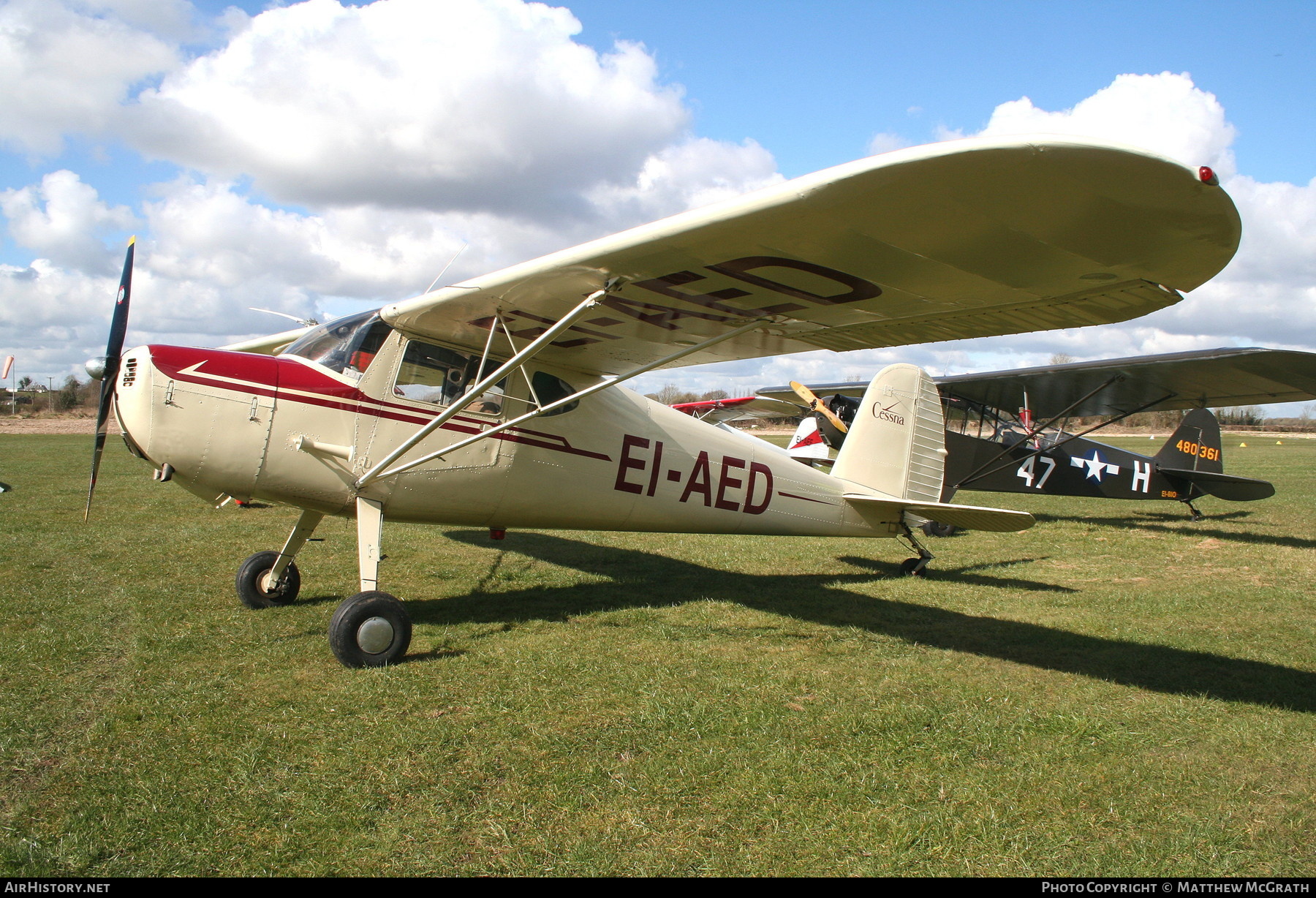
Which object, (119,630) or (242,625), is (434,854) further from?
(119,630)

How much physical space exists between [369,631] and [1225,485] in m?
14.3

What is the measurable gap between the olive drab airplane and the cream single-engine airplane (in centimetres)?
535

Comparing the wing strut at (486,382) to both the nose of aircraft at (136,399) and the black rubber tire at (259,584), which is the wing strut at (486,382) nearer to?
the nose of aircraft at (136,399)

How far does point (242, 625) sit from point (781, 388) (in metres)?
14.2

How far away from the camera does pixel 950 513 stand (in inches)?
240

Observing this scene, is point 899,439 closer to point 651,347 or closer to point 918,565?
point 918,565

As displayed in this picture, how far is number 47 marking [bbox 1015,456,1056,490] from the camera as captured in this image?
1262cm

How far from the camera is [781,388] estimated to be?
1775cm

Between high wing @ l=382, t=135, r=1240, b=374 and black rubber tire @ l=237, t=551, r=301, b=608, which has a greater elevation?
high wing @ l=382, t=135, r=1240, b=374

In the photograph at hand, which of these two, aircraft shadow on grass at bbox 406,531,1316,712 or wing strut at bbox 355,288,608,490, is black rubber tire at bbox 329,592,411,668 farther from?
aircraft shadow on grass at bbox 406,531,1316,712

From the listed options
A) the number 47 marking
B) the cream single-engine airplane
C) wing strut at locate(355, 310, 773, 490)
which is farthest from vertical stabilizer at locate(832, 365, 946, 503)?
the number 47 marking

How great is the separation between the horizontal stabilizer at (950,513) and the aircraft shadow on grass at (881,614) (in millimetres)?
788

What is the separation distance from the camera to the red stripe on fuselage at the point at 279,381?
4.45m

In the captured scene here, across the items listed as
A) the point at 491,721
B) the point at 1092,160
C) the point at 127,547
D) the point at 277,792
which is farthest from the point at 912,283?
the point at 127,547
